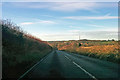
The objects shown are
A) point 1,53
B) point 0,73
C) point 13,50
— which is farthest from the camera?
point 13,50

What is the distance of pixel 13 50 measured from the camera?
18.5 m

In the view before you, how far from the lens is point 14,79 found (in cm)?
873

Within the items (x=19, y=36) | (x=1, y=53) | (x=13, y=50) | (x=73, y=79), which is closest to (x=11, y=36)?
(x=13, y=50)

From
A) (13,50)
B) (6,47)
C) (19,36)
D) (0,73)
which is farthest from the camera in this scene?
(19,36)

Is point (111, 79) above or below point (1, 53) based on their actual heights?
below

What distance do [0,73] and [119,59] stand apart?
1390cm

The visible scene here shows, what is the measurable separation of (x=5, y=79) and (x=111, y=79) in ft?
19.0

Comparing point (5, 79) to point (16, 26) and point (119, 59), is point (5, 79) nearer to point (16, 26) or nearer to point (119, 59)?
point (119, 59)

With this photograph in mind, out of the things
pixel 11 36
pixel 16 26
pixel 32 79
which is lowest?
pixel 32 79

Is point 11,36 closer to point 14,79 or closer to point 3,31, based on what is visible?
point 3,31

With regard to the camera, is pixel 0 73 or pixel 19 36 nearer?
pixel 0 73

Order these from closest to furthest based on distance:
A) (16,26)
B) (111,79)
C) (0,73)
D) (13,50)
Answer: (111,79) → (0,73) → (13,50) → (16,26)

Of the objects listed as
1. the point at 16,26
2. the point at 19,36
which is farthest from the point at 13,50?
the point at 16,26

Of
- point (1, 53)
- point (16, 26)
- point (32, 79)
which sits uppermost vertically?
point (16, 26)
